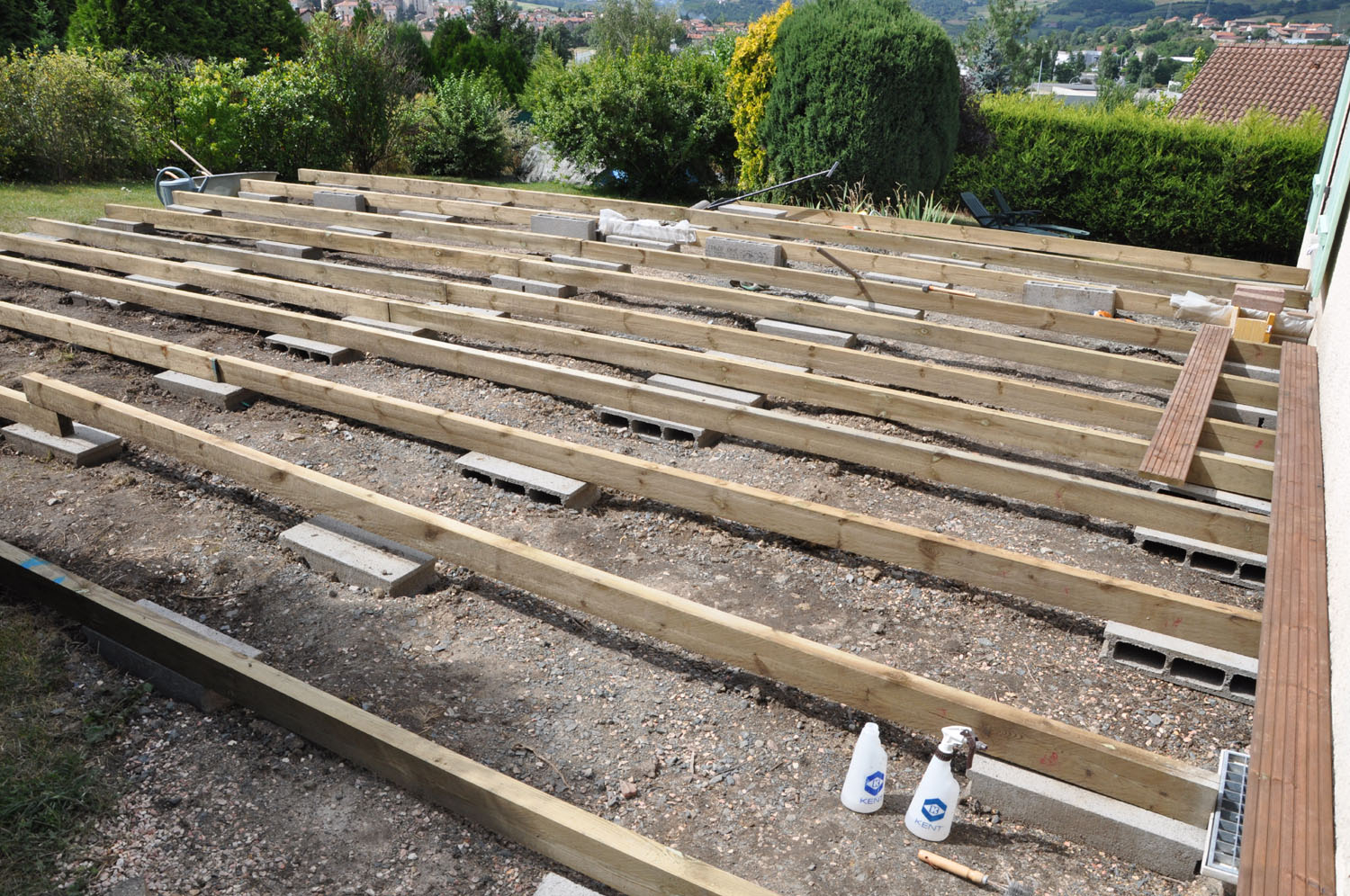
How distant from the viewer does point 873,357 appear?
566 centimetres

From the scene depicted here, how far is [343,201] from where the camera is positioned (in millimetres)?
10016

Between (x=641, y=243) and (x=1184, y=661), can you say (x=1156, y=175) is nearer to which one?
(x=641, y=243)

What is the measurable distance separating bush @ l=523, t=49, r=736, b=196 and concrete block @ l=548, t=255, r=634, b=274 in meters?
6.16

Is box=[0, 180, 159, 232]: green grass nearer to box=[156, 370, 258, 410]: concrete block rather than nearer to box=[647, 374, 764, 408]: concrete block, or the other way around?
box=[156, 370, 258, 410]: concrete block

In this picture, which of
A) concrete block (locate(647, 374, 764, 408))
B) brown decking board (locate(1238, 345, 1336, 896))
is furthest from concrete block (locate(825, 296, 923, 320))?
brown decking board (locate(1238, 345, 1336, 896))

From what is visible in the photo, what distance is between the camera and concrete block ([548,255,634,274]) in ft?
26.2

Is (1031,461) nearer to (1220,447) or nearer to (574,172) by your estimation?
(1220,447)

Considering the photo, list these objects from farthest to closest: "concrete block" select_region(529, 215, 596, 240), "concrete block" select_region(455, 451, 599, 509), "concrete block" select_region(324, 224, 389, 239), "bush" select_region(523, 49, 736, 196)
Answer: "bush" select_region(523, 49, 736, 196) < "concrete block" select_region(324, 224, 389, 239) < "concrete block" select_region(529, 215, 596, 240) < "concrete block" select_region(455, 451, 599, 509)

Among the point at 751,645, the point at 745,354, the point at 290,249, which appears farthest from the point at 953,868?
the point at 290,249

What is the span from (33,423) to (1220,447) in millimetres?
6691

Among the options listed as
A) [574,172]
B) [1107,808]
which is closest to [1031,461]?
[1107,808]

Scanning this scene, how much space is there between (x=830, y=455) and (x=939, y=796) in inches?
93.0

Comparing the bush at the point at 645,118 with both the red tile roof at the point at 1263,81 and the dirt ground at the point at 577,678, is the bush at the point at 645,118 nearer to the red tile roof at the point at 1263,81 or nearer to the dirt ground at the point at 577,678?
the dirt ground at the point at 577,678

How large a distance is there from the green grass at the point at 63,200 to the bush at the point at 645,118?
242 inches
